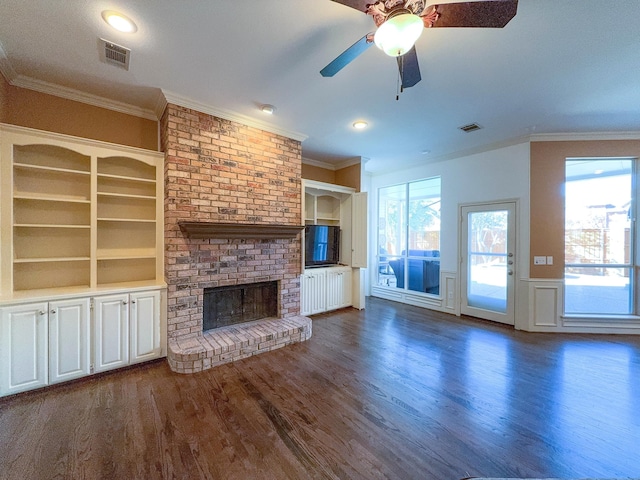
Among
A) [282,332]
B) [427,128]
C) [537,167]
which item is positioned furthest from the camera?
[537,167]

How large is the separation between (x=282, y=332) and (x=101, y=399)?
72.0 inches

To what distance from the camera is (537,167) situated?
4051 mm

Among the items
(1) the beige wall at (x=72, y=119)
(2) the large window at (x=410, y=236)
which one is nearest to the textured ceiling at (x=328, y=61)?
(1) the beige wall at (x=72, y=119)

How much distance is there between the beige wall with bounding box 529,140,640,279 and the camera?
13.1ft

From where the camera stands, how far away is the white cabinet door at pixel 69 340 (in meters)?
2.41

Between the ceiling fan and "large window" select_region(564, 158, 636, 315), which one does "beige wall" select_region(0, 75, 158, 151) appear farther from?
"large window" select_region(564, 158, 636, 315)

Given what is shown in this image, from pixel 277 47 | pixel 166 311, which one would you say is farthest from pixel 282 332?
pixel 277 47

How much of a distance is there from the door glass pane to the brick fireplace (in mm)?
3188

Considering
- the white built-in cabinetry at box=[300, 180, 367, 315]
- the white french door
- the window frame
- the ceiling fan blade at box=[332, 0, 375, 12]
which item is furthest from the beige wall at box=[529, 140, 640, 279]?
the ceiling fan blade at box=[332, 0, 375, 12]

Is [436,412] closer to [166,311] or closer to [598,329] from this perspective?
[166,311]

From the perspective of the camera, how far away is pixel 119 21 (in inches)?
76.0

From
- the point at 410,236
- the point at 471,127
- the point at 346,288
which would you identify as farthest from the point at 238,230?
the point at 410,236

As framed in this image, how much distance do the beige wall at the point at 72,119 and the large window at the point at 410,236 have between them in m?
4.75

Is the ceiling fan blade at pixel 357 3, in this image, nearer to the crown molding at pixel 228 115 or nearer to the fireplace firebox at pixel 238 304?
the crown molding at pixel 228 115
